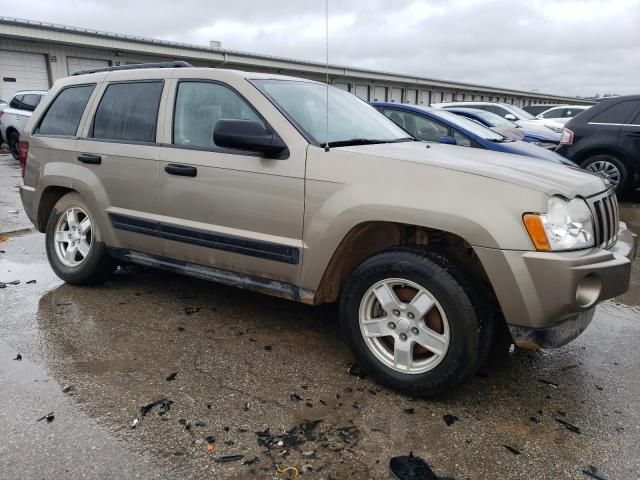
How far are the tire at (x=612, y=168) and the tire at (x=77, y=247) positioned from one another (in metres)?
7.62

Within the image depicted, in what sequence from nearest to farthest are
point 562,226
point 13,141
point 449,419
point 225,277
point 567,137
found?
point 562,226 < point 449,419 < point 225,277 < point 567,137 < point 13,141

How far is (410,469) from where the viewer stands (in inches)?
87.7

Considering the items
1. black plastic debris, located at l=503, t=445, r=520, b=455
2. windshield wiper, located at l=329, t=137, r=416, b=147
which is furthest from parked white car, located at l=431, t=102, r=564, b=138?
black plastic debris, located at l=503, t=445, r=520, b=455

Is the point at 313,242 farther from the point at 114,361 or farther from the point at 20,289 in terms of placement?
the point at 20,289

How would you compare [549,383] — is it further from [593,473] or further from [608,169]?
[608,169]

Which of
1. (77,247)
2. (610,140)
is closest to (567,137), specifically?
(610,140)

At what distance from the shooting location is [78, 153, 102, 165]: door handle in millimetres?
4023


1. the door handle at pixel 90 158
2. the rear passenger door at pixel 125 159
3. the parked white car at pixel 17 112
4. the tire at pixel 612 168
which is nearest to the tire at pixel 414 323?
the rear passenger door at pixel 125 159

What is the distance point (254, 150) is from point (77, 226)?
7.06ft

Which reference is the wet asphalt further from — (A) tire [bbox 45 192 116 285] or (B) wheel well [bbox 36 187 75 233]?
(B) wheel well [bbox 36 187 75 233]

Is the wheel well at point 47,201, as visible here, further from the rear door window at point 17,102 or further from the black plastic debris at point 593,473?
the rear door window at point 17,102

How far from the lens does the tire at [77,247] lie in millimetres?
4242

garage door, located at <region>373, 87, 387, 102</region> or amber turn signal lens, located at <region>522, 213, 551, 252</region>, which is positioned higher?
garage door, located at <region>373, 87, 387, 102</region>

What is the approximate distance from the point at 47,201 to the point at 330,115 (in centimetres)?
272
